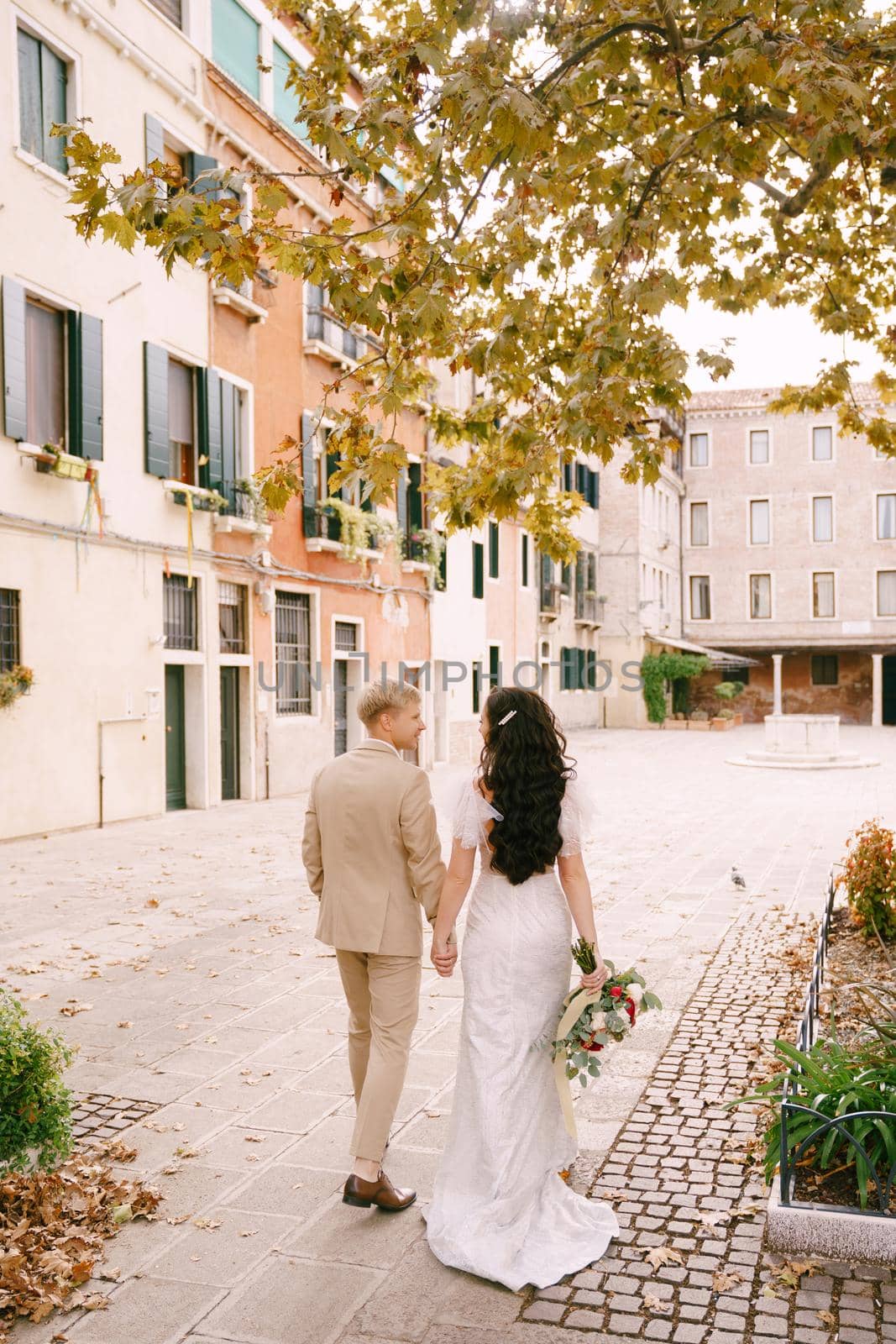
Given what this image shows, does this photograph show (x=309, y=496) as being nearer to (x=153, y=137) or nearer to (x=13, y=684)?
(x=153, y=137)

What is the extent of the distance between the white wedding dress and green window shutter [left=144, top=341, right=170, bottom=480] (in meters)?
12.5

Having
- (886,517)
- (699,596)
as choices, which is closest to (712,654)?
(699,596)

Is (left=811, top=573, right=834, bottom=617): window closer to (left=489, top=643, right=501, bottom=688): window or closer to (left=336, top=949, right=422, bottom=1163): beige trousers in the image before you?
(left=489, top=643, right=501, bottom=688): window

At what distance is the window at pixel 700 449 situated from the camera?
162 ft

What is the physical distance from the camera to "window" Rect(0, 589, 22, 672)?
12.9 meters

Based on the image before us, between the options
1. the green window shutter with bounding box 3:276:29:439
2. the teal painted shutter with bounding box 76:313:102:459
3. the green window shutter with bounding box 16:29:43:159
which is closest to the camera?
the green window shutter with bounding box 3:276:29:439

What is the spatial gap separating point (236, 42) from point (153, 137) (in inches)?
138

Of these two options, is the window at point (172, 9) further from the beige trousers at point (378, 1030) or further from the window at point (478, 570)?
the beige trousers at point (378, 1030)

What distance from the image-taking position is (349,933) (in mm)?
4223

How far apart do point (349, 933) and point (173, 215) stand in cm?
307

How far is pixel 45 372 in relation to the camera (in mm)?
13781

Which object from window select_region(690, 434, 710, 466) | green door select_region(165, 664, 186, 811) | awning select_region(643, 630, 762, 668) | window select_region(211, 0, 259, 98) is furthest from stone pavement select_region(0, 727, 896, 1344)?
window select_region(690, 434, 710, 466)

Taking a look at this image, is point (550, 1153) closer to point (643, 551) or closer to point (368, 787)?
point (368, 787)

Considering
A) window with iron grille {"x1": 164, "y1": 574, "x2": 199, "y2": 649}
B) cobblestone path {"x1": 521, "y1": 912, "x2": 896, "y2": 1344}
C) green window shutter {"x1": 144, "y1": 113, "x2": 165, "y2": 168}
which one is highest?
green window shutter {"x1": 144, "y1": 113, "x2": 165, "y2": 168}
